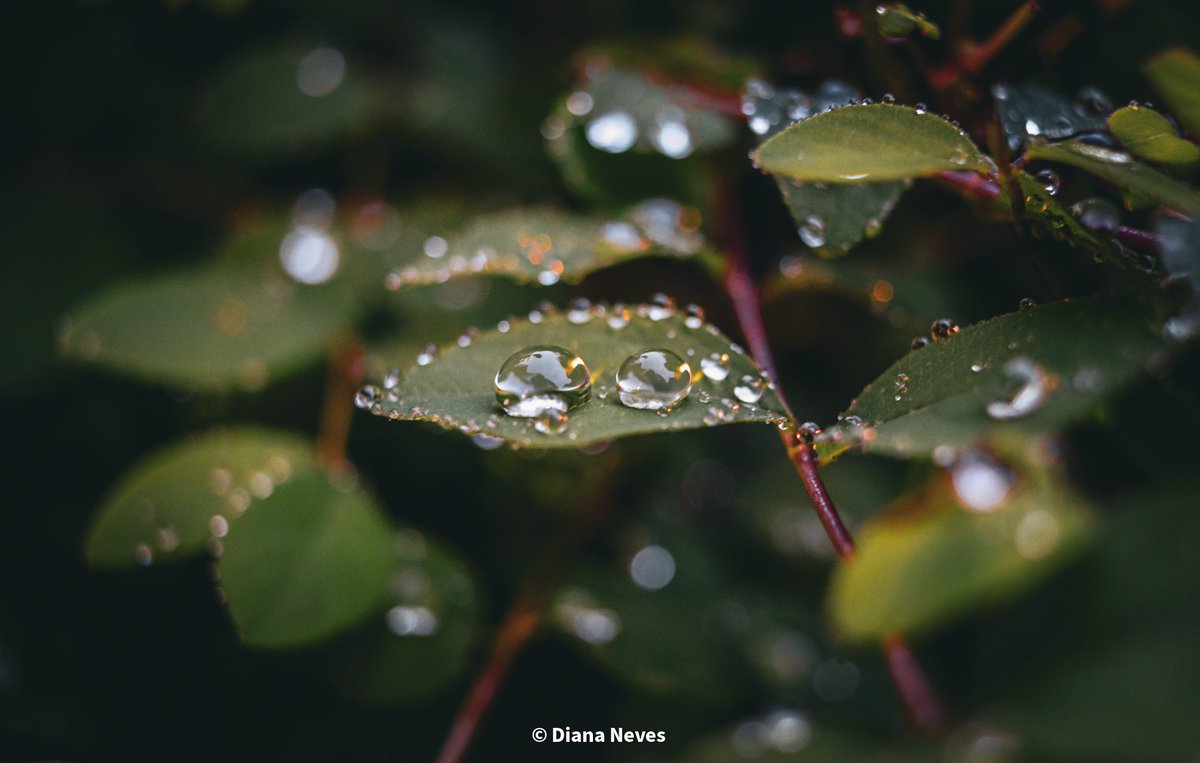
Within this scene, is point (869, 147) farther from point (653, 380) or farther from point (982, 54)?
point (982, 54)

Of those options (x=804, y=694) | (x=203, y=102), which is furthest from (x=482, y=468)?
(x=203, y=102)

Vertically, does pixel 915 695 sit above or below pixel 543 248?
below

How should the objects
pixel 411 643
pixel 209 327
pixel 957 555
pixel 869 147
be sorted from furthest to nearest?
1. pixel 209 327
2. pixel 411 643
3. pixel 869 147
4. pixel 957 555

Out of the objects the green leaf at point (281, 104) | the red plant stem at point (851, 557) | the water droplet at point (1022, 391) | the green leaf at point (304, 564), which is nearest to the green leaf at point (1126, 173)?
the water droplet at point (1022, 391)

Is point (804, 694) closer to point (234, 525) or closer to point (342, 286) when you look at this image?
point (234, 525)

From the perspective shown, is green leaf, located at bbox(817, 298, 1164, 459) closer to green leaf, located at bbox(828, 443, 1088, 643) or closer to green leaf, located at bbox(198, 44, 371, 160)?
green leaf, located at bbox(828, 443, 1088, 643)

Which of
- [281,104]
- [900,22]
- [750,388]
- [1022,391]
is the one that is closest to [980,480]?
[1022,391]
